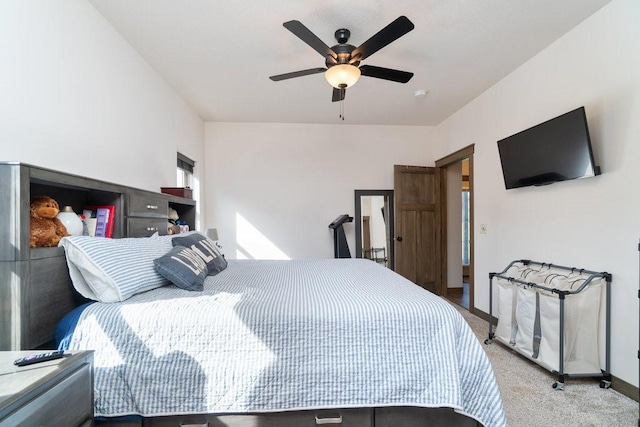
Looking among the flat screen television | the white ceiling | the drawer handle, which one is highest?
the white ceiling

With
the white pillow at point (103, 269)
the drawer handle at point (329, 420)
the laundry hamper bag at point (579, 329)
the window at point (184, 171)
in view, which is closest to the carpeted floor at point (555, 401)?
the laundry hamper bag at point (579, 329)

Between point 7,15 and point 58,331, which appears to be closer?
point 58,331

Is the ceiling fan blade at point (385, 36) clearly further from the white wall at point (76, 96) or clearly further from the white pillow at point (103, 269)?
the white pillow at point (103, 269)

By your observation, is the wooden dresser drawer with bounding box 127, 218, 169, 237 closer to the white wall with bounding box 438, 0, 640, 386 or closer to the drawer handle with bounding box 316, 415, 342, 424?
the drawer handle with bounding box 316, 415, 342, 424

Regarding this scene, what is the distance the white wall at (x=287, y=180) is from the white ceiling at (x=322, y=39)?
0.85m

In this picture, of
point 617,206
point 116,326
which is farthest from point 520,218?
point 116,326

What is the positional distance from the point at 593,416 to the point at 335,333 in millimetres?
1799

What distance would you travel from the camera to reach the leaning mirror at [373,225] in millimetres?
4688

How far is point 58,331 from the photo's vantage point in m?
1.26

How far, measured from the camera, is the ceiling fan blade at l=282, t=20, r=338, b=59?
178 centimetres

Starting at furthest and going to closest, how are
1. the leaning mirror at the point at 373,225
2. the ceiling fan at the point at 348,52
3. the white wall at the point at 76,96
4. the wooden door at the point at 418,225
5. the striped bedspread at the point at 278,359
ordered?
the leaning mirror at the point at 373,225 → the wooden door at the point at 418,225 → the ceiling fan at the point at 348,52 → the white wall at the point at 76,96 → the striped bedspread at the point at 278,359

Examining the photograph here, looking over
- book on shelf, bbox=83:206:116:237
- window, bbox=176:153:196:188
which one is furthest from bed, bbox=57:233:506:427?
window, bbox=176:153:196:188

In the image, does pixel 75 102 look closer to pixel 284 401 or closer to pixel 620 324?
pixel 284 401

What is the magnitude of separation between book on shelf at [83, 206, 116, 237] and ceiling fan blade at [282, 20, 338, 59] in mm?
1583
